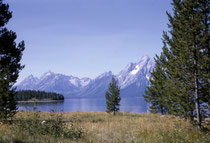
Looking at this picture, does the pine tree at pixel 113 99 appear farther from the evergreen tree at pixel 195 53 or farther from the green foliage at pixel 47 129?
the green foliage at pixel 47 129

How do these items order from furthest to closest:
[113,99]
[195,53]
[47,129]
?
1. [113,99]
2. [195,53]
3. [47,129]

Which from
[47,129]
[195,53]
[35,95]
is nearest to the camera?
[47,129]

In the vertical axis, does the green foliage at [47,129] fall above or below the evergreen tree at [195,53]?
below

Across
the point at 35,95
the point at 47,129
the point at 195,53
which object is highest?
the point at 195,53

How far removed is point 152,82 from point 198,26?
16.7 m

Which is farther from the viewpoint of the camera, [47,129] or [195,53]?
[195,53]

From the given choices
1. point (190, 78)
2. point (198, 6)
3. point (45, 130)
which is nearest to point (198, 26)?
point (198, 6)

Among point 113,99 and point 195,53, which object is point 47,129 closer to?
point 195,53

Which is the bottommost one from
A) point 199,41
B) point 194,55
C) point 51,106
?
point 51,106

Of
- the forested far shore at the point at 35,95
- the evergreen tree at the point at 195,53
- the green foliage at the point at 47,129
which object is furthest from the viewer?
the forested far shore at the point at 35,95

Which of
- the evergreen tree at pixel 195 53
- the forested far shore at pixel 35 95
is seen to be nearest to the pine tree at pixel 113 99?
the evergreen tree at pixel 195 53

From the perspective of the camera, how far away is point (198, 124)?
9.72 meters

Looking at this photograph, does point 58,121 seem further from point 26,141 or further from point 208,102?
point 208,102

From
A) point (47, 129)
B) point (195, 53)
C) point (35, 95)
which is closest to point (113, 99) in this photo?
point (195, 53)
